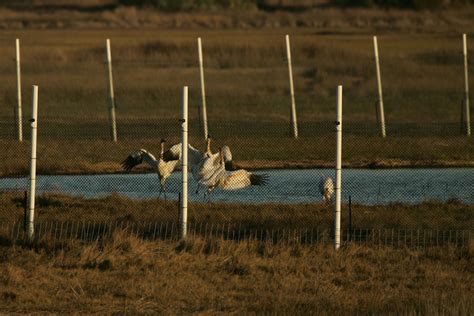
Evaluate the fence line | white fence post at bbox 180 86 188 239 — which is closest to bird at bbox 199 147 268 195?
the fence line

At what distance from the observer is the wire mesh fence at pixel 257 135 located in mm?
17594

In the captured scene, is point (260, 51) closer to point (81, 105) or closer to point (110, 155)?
point (81, 105)

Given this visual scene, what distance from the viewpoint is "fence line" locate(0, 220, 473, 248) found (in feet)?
50.7

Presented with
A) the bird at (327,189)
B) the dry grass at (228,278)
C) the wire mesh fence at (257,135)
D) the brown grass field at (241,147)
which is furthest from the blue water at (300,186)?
the dry grass at (228,278)

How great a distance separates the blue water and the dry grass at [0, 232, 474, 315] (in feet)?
16.6

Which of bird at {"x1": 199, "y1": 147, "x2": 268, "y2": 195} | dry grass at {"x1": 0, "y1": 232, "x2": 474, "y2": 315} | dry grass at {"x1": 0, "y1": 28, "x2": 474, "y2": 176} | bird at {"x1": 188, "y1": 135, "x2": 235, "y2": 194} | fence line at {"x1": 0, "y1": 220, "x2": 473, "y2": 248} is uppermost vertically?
dry grass at {"x1": 0, "y1": 28, "x2": 474, "y2": 176}

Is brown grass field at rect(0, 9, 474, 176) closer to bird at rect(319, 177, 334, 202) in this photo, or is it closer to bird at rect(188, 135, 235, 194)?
bird at rect(188, 135, 235, 194)

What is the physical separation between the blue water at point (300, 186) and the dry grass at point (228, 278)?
5.05 m

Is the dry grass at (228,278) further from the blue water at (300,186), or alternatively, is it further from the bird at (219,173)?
the blue water at (300,186)

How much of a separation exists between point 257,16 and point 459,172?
4851 cm

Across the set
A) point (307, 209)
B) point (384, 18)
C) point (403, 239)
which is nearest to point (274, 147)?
point (307, 209)

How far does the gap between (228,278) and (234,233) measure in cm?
264

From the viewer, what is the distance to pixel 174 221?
17016 mm

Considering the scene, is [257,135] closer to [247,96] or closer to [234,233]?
[247,96]
